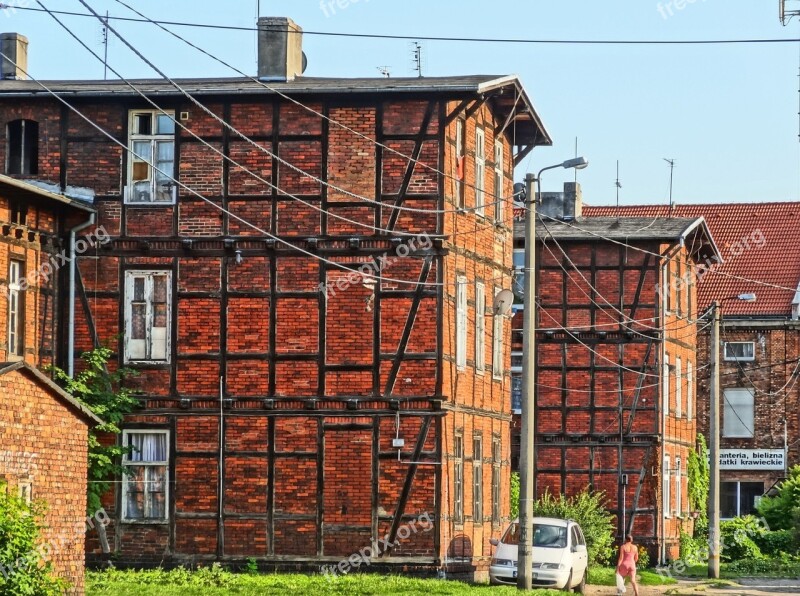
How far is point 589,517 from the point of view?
4394 cm

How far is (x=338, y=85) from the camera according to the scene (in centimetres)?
3434

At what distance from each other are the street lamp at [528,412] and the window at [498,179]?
8.27m

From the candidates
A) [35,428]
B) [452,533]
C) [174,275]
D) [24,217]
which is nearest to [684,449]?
[452,533]

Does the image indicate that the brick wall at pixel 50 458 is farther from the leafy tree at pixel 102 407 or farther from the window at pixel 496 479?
the window at pixel 496 479

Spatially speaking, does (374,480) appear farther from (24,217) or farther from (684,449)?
(684,449)

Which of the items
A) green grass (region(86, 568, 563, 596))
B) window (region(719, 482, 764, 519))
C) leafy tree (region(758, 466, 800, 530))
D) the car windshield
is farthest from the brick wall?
window (region(719, 482, 764, 519))

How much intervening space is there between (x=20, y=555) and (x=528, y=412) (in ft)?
34.3

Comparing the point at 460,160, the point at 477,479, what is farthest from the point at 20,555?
the point at 477,479

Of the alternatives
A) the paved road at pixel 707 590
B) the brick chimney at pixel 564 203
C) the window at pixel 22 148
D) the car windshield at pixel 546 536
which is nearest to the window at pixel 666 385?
the brick chimney at pixel 564 203

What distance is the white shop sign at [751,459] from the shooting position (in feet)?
198

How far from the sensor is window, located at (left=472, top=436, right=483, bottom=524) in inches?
1425

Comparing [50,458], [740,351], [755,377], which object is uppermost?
[740,351]

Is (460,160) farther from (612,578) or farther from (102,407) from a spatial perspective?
(612,578)

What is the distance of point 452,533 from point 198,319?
687cm
